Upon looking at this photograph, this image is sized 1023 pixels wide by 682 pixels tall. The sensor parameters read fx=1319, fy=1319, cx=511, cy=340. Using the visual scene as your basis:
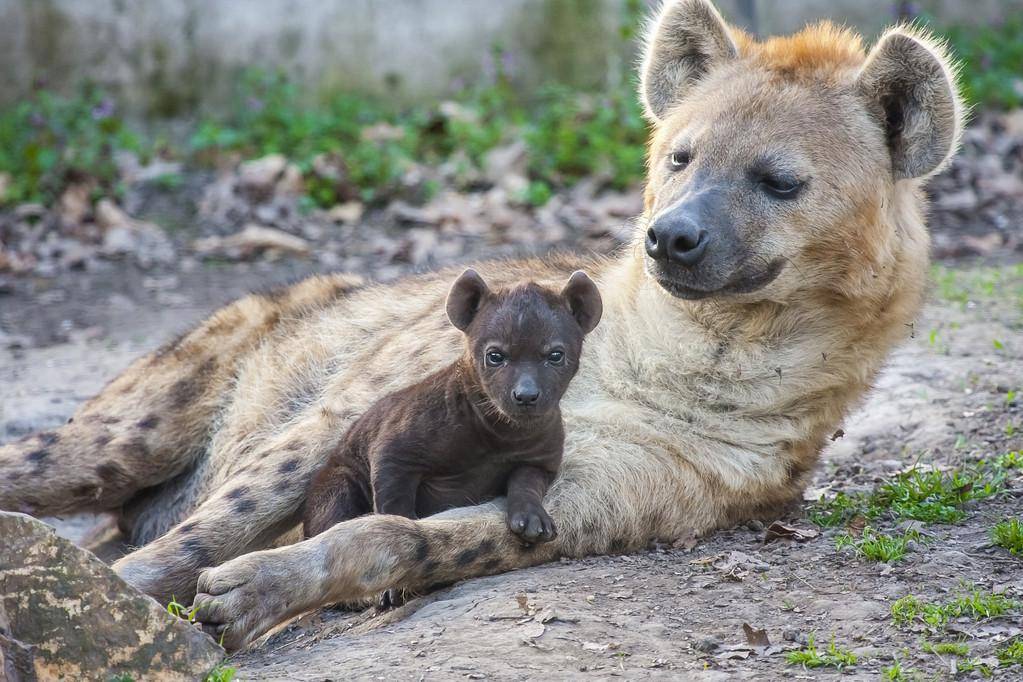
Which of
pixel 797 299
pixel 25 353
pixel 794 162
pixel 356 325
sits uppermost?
pixel 794 162

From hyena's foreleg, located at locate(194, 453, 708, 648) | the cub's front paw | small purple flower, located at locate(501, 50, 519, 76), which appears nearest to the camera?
hyena's foreleg, located at locate(194, 453, 708, 648)

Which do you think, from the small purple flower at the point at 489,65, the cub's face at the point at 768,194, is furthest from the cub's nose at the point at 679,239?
the small purple flower at the point at 489,65

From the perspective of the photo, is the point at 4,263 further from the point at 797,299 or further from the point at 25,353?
the point at 797,299

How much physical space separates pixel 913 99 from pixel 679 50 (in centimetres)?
75

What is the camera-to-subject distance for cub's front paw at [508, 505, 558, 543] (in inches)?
126

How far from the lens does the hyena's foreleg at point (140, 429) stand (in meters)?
4.12

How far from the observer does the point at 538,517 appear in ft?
10.5

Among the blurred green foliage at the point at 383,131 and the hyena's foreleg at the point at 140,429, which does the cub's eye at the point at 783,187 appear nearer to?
the hyena's foreleg at the point at 140,429

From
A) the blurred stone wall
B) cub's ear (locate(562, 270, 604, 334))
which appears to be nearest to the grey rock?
cub's ear (locate(562, 270, 604, 334))

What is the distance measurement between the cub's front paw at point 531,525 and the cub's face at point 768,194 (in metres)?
0.69

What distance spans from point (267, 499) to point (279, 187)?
497cm

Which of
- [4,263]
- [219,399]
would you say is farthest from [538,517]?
[4,263]

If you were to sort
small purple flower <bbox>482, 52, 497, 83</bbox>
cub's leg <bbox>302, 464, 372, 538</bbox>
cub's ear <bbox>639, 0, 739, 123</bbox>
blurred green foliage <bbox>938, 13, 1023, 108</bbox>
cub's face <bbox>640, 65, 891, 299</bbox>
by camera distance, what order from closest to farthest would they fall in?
cub's face <bbox>640, 65, 891, 299</bbox> < cub's leg <bbox>302, 464, 372, 538</bbox> < cub's ear <bbox>639, 0, 739, 123</bbox> < blurred green foliage <bbox>938, 13, 1023, 108</bbox> < small purple flower <bbox>482, 52, 497, 83</bbox>

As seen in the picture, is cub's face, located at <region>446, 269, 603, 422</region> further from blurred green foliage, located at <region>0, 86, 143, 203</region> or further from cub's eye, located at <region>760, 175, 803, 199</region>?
blurred green foliage, located at <region>0, 86, 143, 203</region>
